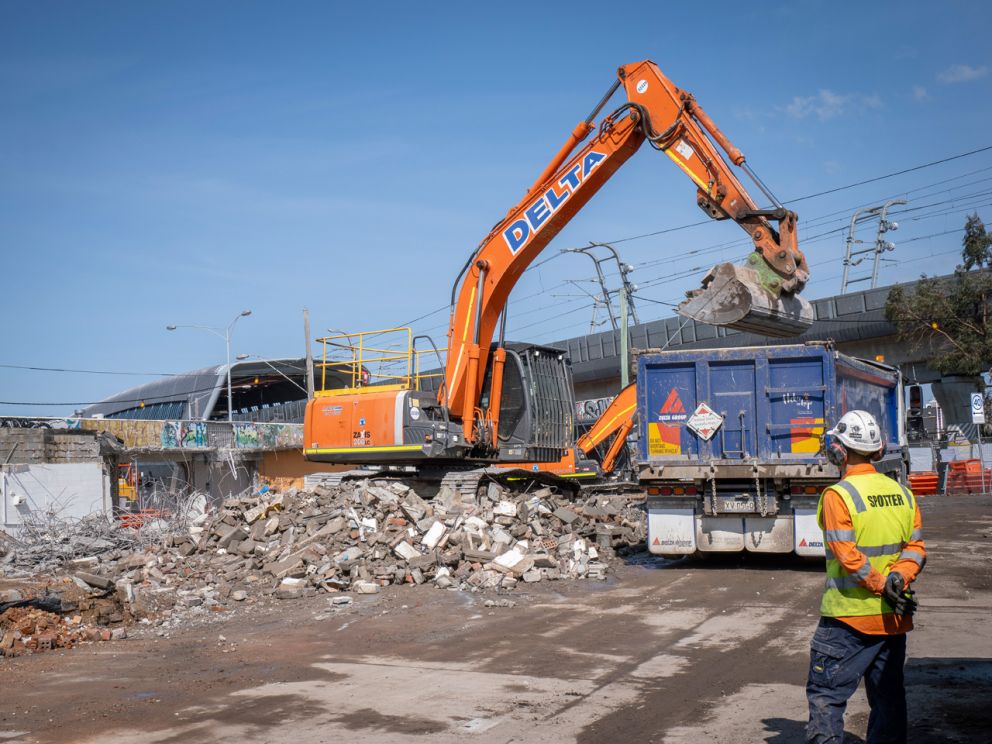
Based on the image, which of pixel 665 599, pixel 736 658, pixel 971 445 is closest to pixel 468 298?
pixel 665 599

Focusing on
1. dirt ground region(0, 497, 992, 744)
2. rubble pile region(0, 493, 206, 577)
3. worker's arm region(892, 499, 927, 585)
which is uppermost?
worker's arm region(892, 499, 927, 585)

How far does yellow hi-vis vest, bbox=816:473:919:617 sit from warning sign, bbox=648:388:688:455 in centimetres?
846

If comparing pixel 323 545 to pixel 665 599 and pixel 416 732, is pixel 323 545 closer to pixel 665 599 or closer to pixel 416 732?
pixel 665 599

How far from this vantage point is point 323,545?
45.8ft

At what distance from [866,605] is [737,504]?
8291mm

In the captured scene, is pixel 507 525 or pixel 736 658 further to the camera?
pixel 507 525

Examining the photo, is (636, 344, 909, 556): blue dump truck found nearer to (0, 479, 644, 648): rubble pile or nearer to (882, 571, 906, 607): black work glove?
(0, 479, 644, 648): rubble pile

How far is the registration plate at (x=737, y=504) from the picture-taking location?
12.7 meters

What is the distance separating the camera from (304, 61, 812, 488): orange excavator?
13438 mm

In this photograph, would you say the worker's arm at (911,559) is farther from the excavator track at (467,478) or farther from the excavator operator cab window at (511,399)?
the excavator operator cab window at (511,399)

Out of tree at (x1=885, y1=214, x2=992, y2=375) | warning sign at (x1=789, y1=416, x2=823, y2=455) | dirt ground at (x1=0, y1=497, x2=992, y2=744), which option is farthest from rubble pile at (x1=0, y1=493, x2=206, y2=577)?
tree at (x1=885, y1=214, x2=992, y2=375)

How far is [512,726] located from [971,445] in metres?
33.2

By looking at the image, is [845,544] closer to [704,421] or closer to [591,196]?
[704,421]

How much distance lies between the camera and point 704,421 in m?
13.1
